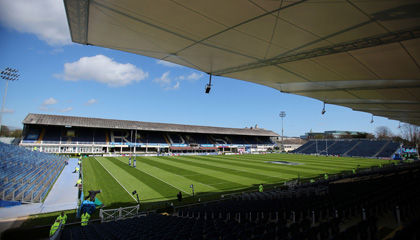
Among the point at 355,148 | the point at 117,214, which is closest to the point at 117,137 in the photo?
the point at 117,214

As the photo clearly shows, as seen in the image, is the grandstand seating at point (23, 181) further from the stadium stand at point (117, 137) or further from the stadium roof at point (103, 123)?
the stadium roof at point (103, 123)

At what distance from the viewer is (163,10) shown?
514cm

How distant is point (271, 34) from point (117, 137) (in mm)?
54845

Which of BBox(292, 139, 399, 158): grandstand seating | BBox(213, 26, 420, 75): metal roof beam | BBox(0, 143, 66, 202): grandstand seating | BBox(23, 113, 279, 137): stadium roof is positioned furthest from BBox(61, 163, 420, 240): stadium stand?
BBox(292, 139, 399, 158): grandstand seating

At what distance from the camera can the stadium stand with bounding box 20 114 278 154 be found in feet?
148

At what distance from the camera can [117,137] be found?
177 ft

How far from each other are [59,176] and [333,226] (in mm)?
25707

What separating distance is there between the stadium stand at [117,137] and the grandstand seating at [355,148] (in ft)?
56.9

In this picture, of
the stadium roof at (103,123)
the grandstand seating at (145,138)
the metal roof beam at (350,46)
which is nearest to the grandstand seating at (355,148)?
the grandstand seating at (145,138)

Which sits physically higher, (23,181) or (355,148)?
(355,148)

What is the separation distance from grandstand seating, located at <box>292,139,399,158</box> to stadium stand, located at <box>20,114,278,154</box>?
1736 centimetres

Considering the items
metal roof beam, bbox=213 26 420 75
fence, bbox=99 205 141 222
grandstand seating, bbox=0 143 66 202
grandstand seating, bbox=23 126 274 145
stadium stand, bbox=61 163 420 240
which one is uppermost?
metal roof beam, bbox=213 26 420 75

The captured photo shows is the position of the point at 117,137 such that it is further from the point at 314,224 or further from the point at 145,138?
the point at 314,224

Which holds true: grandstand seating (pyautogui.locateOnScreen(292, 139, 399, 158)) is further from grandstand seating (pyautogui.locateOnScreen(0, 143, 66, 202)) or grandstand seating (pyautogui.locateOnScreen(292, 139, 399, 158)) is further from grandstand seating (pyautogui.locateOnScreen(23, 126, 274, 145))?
grandstand seating (pyautogui.locateOnScreen(0, 143, 66, 202))
